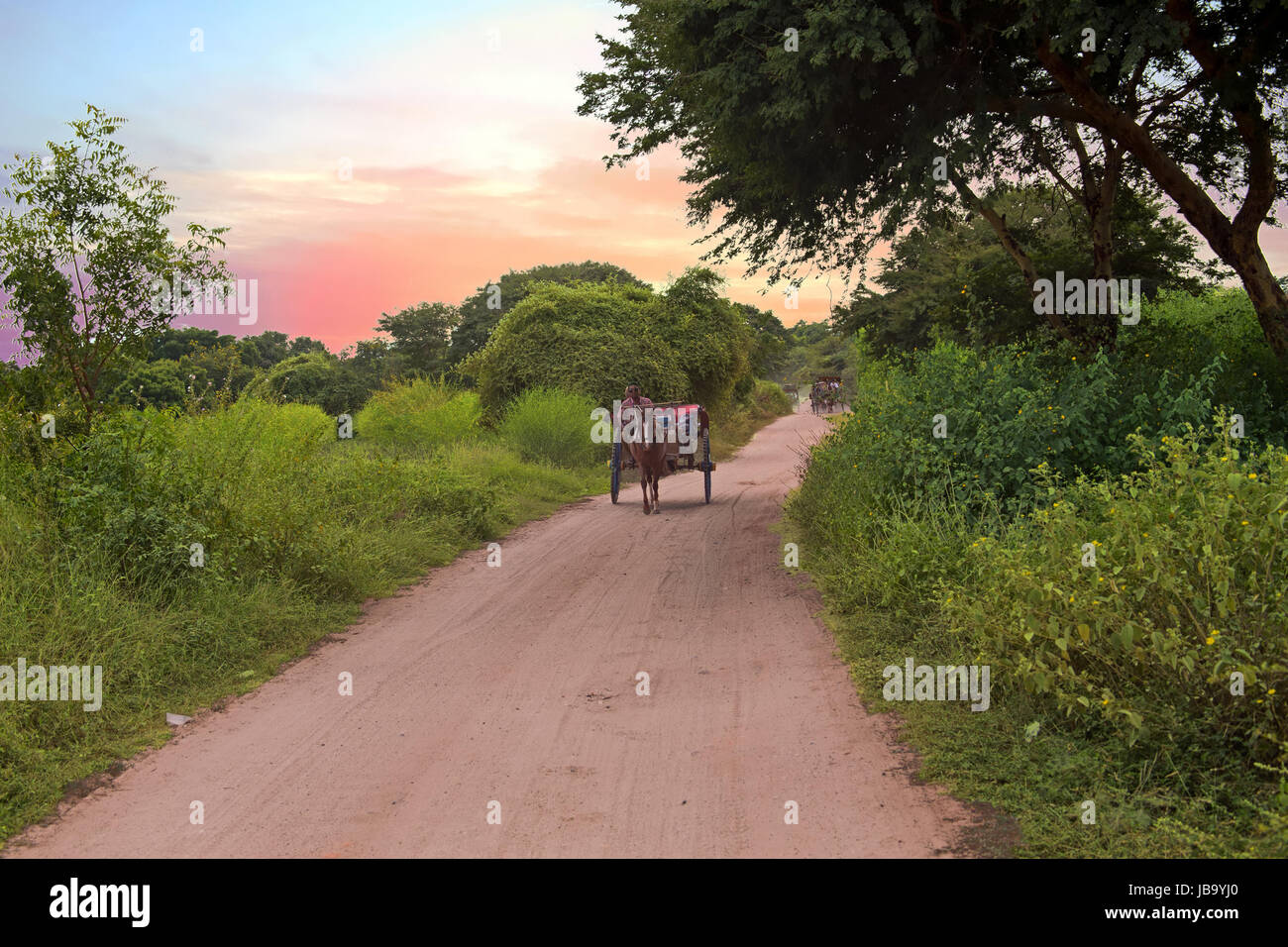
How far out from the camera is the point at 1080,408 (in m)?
8.03

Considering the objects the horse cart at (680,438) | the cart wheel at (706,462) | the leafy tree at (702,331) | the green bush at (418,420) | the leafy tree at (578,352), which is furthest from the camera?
the leafy tree at (702,331)

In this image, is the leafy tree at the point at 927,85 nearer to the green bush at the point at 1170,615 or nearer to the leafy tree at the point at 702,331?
the green bush at the point at 1170,615

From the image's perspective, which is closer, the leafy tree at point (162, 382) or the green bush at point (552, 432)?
the green bush at point (552, 432)

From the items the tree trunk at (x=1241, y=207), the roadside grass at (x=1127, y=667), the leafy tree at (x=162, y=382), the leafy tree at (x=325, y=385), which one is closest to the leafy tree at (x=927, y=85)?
the tree trunk at (x=1241, y=207)

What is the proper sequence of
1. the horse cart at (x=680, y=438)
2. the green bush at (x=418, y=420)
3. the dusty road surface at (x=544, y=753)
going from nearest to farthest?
the dusty road surface at (x=544, y=753), the horse cart at (x=680, y=438), the green bush at (x=418, y=420)

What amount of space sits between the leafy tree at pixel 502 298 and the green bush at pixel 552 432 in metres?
20.4

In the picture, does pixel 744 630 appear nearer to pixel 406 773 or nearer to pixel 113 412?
pixel 406 773

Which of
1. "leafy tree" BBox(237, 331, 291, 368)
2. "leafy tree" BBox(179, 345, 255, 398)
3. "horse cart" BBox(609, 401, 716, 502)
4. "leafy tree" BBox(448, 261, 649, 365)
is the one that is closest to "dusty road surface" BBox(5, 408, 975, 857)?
"leafy tree" BBox(179, 345, 255, 398)

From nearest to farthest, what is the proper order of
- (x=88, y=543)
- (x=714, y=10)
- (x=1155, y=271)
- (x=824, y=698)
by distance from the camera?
1. (x=824, y=698)
2. (x=88, y=543)
3. (x=714, y=10)
4. (x=1155, y=271)

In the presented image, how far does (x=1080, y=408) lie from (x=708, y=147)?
619 centimetres

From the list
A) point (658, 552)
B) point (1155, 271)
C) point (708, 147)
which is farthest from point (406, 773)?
point (1155, 271)

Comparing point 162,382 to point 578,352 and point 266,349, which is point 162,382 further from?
point 266,349

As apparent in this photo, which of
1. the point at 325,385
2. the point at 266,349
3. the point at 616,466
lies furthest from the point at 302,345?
the point at 616,466

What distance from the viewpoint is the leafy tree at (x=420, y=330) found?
163 feet
